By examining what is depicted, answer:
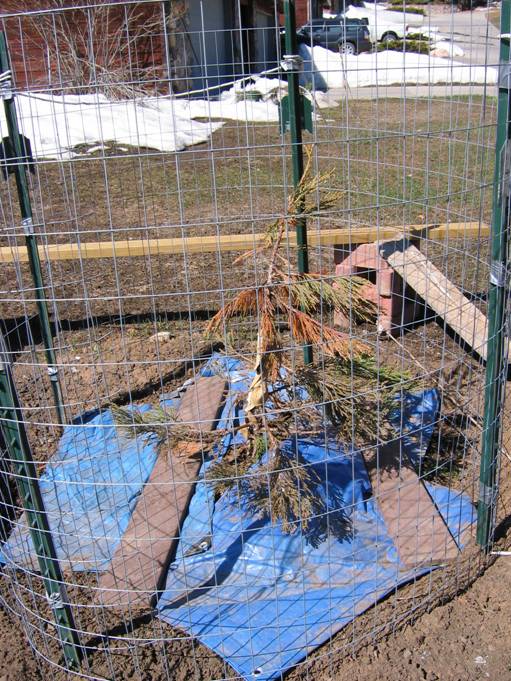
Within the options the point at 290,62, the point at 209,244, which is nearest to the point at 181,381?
the point at 209,244

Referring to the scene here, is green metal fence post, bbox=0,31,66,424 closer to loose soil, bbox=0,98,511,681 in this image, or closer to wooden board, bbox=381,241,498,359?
loose soil, bbox=0,98,511,681

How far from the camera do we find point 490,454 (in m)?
2.32

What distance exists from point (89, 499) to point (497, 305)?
1.74m

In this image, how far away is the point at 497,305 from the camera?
220 centimetres

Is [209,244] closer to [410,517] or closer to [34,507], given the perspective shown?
[410,517]

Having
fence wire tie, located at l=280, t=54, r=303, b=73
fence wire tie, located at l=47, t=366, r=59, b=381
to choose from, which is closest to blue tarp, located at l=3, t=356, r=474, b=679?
fence wire tie, located at l=47, t=366, r=59, b=381

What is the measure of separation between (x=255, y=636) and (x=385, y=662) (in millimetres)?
384

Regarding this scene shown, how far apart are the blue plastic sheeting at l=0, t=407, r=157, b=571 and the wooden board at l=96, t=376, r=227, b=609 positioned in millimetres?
57

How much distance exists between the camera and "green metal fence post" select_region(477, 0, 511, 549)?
1.99 meters

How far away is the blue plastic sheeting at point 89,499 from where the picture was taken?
2.46m

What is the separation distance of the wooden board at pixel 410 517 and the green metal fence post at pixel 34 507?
39.1 inches

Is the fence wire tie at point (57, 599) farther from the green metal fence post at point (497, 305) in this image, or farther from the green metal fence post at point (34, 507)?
the green metal fence post at point (497, 305)

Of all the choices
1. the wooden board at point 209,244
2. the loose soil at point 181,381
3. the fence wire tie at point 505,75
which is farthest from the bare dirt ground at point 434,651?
the wooden board at point 209,244

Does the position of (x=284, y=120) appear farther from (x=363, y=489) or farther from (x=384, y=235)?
(x=363, y=489)
